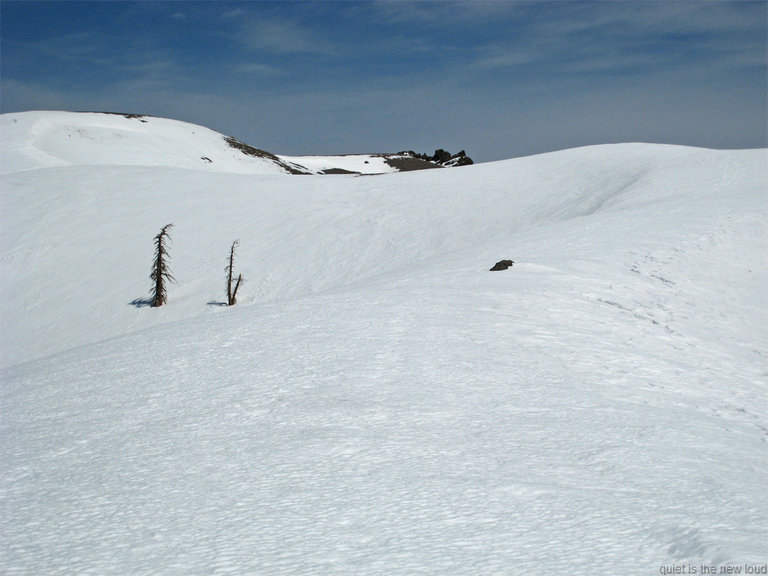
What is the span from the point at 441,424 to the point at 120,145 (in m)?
66.0

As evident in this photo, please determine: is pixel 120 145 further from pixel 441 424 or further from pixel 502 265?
pixel 441 424

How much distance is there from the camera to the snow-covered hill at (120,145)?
56188 millimetres

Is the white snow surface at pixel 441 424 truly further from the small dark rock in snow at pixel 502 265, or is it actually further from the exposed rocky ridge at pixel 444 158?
the exposed rocky ridge at pixel 444 158

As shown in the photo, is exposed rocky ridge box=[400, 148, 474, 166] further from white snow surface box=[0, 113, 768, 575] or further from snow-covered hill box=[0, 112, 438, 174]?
white snow surface box=[0, 113, 768, 575]

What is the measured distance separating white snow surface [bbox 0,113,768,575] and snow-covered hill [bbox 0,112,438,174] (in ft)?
156

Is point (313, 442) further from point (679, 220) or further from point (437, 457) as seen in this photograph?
point (679, 220)

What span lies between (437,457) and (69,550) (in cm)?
263

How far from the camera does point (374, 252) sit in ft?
84.9

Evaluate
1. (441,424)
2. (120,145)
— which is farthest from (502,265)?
(120,145)

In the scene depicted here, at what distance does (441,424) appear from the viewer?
564 centimetres

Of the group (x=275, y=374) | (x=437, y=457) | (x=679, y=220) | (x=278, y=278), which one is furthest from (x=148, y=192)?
(x=437, y=457)

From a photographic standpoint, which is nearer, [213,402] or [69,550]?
[69,550]

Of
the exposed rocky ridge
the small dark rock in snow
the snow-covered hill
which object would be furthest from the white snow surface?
the exposed rocky ridge

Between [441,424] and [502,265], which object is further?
[502,265]
